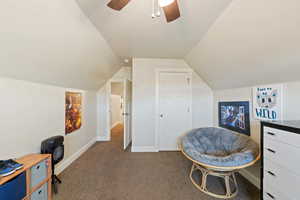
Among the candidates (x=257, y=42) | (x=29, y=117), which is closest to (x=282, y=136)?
(x=257, y=42)

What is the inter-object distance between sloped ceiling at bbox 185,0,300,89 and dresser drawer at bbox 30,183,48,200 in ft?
9.80

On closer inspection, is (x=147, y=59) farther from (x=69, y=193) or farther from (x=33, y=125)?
(x=69, y=193)

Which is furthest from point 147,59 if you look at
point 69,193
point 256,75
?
point 69,193

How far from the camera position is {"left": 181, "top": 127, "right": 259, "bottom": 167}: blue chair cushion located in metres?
1.59

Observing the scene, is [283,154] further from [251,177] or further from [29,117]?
[29,117]

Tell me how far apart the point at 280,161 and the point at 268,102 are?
967 millimetres

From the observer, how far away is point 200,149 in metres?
2.35

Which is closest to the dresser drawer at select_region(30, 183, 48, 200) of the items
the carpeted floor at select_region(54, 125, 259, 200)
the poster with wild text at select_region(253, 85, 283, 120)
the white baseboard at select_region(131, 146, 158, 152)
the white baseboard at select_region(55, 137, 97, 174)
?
the carpeted floor at select_region(54, 125, 259, 200)

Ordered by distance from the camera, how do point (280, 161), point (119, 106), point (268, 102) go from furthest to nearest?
1. point (119, 106)
2. point (268, 102)
3. point (280, 161)

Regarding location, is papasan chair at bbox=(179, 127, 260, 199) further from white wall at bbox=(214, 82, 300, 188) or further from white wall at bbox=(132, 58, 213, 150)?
white wall at bbox=(132, 58, 213, 150)

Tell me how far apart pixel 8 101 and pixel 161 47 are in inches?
96.8

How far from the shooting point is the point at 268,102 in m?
1.81

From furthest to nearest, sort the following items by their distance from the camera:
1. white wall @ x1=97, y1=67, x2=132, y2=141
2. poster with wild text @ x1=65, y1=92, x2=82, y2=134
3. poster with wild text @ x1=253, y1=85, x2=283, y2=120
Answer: white wall @ x1=97, y1=67, x2=132, y2=141 < poster with wild text @ x1=65, y1=92, x2=82, y2=134 < poster with wild text @ x1=253, y1=85, x2=283, y2=120

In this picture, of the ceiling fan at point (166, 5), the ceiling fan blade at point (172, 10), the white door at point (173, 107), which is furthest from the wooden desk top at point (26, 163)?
the white door at point (173, 107)
